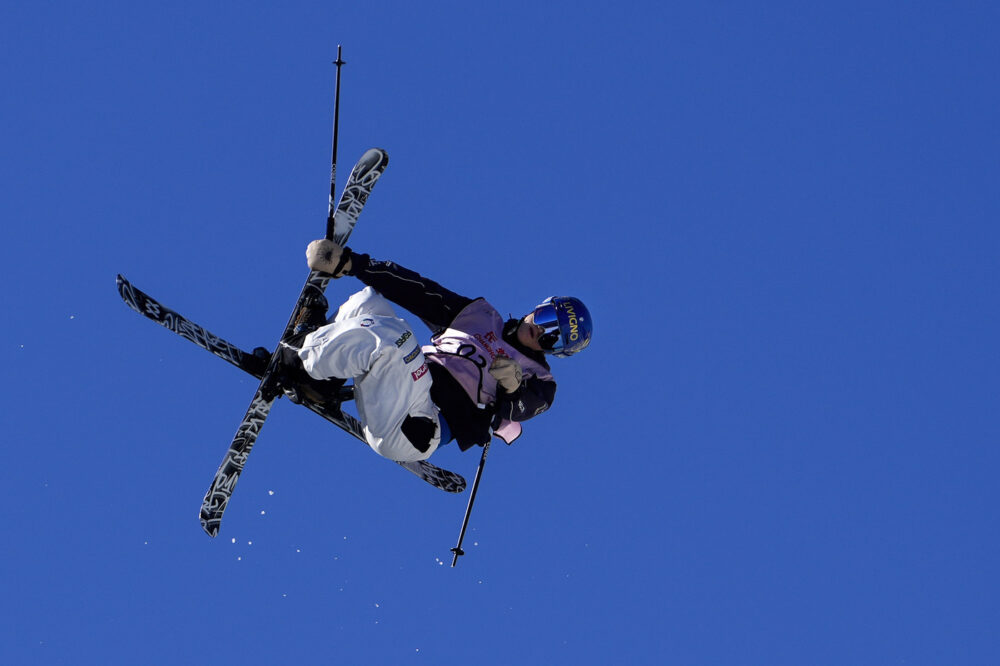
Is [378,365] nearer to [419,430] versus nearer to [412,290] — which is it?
[419,430]

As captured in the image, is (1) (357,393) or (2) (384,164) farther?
(2) (384,164)

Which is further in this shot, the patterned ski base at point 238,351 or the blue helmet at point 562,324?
the blue helmet at point 562,324

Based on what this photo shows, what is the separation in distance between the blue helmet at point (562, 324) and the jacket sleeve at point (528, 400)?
0.29m

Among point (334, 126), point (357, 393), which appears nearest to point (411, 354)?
point (357, 393)

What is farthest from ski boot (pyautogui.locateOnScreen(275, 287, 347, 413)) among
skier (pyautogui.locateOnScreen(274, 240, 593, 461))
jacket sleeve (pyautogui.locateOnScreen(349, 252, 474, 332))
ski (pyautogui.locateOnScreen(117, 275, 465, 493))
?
jacket sleeve (pyautogui.locateOnScreen(349, 252, 474, 332))

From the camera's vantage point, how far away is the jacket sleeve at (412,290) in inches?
404

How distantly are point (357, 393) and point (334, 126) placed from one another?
88.5 inches

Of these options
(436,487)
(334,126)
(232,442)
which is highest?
(334,126)

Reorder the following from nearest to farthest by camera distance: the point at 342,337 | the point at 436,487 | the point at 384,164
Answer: the point at 342,337 < the point at 384,164 < the point at 436,487

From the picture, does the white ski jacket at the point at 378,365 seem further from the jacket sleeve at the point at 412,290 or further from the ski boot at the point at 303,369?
the jacket sleeve at the point at 412,290

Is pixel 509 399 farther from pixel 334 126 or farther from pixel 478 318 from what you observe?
pixel 334 126

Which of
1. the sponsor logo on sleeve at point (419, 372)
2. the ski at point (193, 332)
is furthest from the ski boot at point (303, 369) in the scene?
the sponsor logo on sleeve at point (419, 372)

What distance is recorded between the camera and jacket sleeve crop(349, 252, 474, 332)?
33.7 feet

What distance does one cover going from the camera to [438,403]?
10.1 meters
